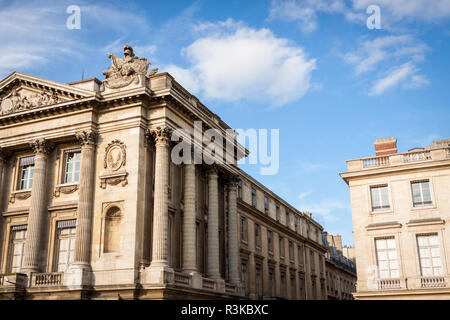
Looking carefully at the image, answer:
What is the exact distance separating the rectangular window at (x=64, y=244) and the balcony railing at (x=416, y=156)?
1963 centimetres

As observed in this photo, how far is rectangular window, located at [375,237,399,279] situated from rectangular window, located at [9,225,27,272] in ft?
66.8

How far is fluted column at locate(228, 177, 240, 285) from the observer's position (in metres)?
34.6

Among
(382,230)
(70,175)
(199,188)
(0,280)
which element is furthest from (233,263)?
(0,280)

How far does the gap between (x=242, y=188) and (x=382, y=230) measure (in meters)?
16.6

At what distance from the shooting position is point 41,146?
1179 inches

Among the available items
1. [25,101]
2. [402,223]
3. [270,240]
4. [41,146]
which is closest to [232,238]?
[402,223]

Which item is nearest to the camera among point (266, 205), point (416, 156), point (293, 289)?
point (416, 156)

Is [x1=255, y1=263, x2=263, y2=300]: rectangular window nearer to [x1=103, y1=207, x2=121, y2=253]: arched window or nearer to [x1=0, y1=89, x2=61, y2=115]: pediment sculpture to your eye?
[x1=103, y1=207, x2=121, y2=253]: arched window

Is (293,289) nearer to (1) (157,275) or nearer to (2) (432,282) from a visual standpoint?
(2) (432,282)

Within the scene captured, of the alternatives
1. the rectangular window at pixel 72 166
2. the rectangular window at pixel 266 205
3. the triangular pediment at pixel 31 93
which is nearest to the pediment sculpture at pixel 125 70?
the triangular pediment at pixel 31 93

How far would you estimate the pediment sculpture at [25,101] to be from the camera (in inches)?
1198

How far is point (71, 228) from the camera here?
2880cm

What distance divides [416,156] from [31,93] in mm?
23363

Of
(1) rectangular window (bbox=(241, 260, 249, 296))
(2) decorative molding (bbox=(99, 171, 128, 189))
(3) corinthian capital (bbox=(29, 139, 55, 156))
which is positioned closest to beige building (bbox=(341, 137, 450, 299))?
(1) rectangular window (bbox=(241, 260, 249, 296))
